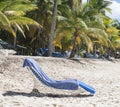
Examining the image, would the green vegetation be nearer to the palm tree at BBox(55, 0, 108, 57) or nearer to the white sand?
the palm tree at BBox(55, 0, 108, 57)

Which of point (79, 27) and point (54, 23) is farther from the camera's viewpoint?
point (79, 27)

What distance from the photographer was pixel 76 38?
2889 centimetres

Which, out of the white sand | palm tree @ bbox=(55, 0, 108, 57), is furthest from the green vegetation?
the white sand

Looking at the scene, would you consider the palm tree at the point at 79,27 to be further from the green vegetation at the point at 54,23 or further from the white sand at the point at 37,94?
the white sand at the point at 37,94

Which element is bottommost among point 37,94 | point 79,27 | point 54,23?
point 37,94

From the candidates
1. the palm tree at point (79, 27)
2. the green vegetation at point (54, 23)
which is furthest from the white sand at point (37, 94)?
the palm tree at point (79, 27)

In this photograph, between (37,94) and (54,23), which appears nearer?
(37,94)

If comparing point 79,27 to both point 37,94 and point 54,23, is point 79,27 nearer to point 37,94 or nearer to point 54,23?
point 54,23

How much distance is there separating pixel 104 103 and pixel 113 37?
3372cm

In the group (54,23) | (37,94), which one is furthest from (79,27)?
(37,94)

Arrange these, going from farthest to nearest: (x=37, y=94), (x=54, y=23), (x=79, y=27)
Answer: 1. (x=79, y=27)
2. (x=54, y=23)
3. (x=37, y=94)

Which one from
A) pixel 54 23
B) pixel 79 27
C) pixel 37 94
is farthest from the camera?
pixel 79 27

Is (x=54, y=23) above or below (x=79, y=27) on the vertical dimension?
above

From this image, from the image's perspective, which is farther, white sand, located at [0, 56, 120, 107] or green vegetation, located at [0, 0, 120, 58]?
green vegetation, located at [0, 0, 120, 58]
